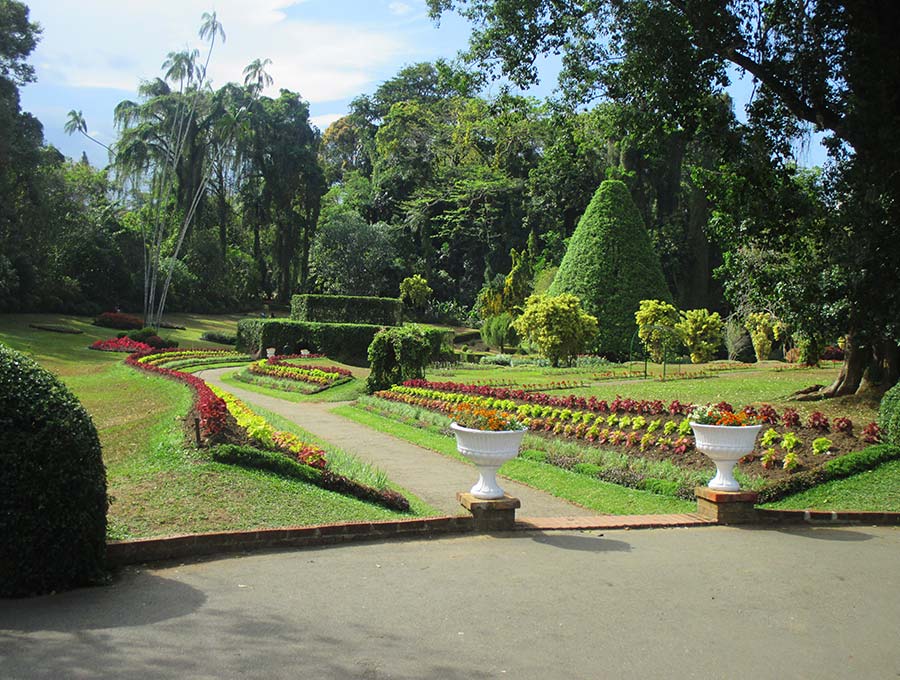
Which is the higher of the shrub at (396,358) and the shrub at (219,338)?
the shrub at (396,358)

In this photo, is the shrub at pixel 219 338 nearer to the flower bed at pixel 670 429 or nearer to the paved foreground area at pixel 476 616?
the flower bed at pixel 670 429

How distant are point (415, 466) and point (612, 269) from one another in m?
21.7

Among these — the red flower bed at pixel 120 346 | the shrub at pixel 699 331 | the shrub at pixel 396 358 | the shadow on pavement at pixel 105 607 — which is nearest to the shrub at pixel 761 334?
the shrub at pixel 699 331

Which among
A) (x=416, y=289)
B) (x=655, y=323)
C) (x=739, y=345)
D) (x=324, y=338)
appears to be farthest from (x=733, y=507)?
(x=416, y=289)

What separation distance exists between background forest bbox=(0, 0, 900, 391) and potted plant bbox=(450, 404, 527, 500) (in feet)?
24.5

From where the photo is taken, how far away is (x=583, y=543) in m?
6.51

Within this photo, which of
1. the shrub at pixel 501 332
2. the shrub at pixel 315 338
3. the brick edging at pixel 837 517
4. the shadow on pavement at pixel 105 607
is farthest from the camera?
the shrub at pixel 501 332

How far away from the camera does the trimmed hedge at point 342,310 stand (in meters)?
36.2

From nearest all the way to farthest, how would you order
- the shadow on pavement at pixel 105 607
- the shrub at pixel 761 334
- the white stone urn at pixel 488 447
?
the shadow on pavement at pixel 105 607 < the white stone urn at pixel 488 447 < the shrub at pixel 761 334

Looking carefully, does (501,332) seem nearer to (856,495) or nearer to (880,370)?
(880,370)

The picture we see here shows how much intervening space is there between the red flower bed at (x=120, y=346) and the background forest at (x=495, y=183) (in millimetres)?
6992

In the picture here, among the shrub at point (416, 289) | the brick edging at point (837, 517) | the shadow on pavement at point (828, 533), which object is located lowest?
the shadow on pavement at point (828, 533)

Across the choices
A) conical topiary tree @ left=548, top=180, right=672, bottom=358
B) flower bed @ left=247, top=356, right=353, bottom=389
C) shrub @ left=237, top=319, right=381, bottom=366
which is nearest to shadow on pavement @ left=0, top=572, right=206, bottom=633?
flower bed @ left=247, top=356, right=353, bottom=389

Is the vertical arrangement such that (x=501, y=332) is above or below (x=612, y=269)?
below
